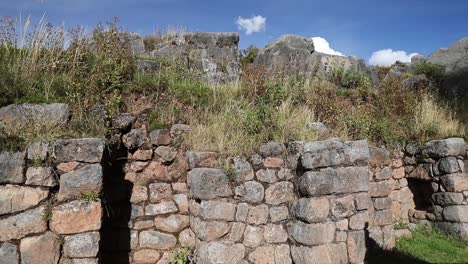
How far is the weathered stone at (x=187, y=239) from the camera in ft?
17.9

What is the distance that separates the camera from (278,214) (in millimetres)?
5160

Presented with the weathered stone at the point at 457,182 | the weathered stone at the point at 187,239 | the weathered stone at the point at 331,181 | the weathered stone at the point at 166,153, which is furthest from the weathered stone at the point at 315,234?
the weathered stone at the point at 457,182

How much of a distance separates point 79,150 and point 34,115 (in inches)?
32.5

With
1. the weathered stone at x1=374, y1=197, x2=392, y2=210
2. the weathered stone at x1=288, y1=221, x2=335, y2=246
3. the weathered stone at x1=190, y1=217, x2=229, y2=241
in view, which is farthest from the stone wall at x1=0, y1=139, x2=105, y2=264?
the weathered stone at x1=374, y1=197, x2=392, y2=210

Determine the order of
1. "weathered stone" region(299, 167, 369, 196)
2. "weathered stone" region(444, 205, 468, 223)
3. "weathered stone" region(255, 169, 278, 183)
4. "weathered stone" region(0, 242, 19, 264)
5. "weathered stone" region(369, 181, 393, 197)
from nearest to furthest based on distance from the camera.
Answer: "weathered stone" region(0, 242, 19, 264), "weathered stone" region(299, 167, 369, 196), "weathered stone" region(255, 169, 278, 183), "weathered stone" region(369, 181, 393, 197), "weathered stone" region(444, 205, 468, 223)

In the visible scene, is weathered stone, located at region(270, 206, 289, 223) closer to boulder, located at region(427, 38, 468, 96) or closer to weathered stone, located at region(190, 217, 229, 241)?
weathered stone, located at region(190, 217, 229, 241)

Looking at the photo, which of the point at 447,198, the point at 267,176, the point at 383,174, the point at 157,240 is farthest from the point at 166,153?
the point at 447,198

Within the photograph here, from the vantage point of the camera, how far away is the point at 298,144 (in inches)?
204

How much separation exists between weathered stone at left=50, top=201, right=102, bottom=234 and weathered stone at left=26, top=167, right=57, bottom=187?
0.28 metres

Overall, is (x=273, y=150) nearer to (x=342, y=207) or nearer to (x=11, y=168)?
(x=342, y=207)

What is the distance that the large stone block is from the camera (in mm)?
4922

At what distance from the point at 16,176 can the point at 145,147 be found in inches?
68.1

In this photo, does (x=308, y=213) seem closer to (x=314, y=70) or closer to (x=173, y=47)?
(x=314, y=70)

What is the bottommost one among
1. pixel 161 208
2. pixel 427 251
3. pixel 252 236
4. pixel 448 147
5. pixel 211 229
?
pixel 427 251
